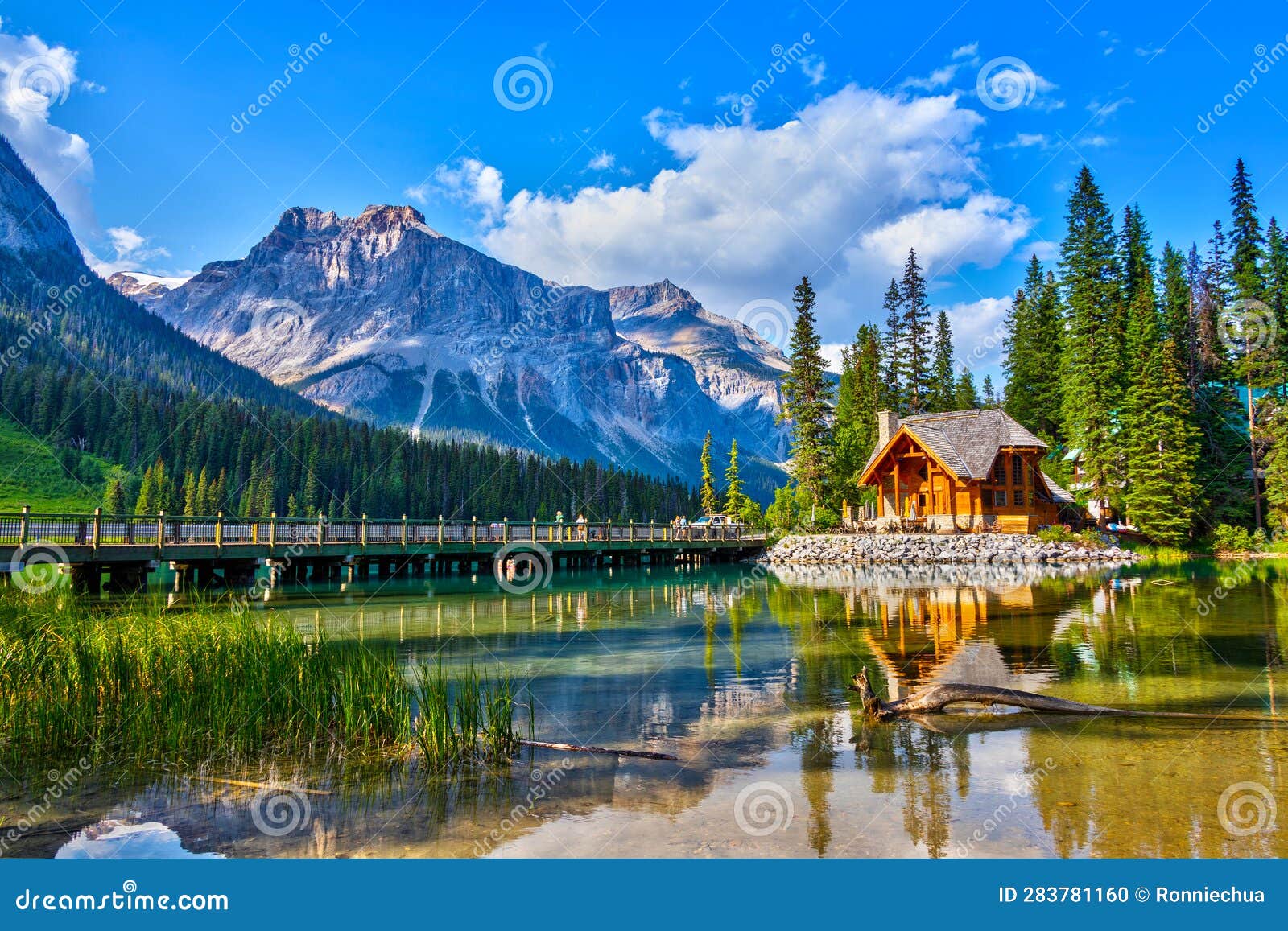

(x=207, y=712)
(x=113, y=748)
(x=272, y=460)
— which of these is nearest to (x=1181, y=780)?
(x=207, y=712)

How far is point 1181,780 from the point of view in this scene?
24.1 feet

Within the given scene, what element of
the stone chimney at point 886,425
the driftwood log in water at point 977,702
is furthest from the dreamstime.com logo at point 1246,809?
the stone chimney at point 886,425

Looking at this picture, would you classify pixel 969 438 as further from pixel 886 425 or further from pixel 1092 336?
pixel 1092 336

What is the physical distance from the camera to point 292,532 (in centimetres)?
3434

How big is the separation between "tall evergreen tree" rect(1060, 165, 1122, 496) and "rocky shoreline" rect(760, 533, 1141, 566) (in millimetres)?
8476

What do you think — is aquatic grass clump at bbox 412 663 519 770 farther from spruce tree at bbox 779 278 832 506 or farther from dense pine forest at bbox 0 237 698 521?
dense pine forest at bbox 0 237 698 521

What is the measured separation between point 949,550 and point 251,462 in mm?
82381

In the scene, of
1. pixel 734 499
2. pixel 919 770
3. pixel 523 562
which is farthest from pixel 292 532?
pixel 734 499

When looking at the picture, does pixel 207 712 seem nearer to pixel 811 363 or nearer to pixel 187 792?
pixel 187 792

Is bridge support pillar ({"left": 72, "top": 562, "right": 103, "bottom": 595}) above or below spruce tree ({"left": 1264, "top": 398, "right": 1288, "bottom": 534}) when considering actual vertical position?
below

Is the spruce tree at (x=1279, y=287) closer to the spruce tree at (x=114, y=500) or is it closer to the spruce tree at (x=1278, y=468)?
the spruce tree at (x=1278, y=468)

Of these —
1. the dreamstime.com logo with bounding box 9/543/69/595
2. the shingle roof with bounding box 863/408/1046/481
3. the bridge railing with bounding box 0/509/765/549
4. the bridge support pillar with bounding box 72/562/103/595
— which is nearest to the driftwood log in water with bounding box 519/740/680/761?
the dreamstime.com logo with bounding box 9/543/69/595

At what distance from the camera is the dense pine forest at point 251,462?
90625mm

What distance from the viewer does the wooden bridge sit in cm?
2584
